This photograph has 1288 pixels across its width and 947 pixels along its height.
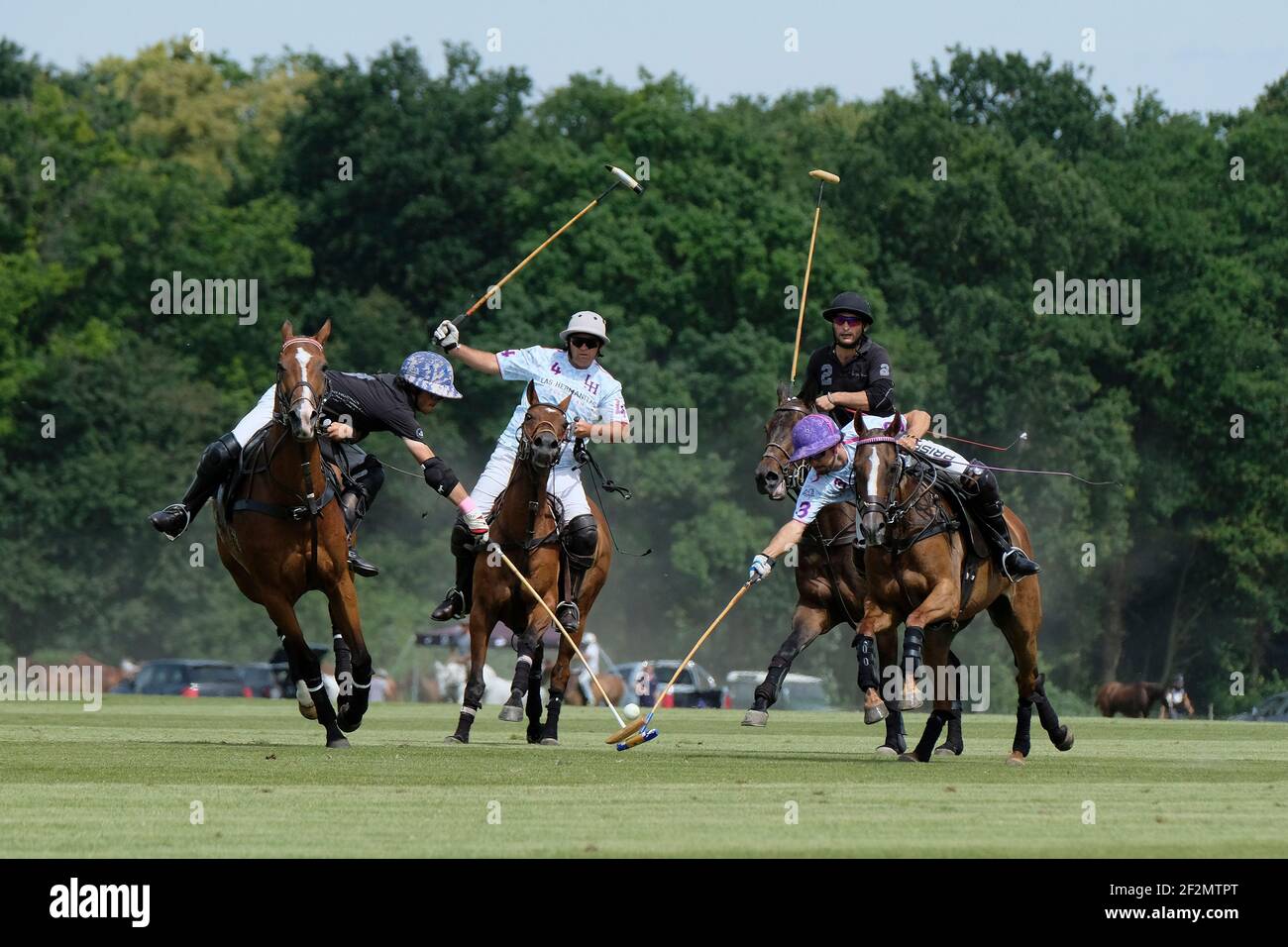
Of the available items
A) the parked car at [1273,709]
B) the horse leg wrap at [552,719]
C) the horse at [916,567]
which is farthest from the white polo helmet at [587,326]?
the parked car at [1273,709]

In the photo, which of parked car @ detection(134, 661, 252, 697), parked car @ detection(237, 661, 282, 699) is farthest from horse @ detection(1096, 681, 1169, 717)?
parked car @ detection(134, 661, 252, 697)

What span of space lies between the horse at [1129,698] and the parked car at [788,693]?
11.7 metres

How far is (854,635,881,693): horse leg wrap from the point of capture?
17906 millimetres

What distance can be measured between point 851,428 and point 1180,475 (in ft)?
156

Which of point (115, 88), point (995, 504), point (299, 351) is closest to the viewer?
point (299, 351)

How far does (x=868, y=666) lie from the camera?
59.6 ft

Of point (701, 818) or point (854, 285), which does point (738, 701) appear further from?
point (701, 818)

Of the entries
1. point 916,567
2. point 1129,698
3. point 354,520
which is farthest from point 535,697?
point 1129,698

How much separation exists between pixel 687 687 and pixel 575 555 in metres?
29.4

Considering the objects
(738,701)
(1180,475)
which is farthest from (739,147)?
(738,701)

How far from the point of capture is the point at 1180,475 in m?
64.5

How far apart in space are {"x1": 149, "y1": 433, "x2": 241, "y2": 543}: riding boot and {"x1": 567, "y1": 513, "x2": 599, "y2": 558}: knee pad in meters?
2.65

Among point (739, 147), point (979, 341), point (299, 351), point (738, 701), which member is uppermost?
point (739, 147)

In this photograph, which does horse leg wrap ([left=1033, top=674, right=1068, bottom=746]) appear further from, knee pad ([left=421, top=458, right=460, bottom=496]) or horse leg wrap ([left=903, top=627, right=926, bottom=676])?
knee pad ([left=421, top=458, right=460, bottom=496])
